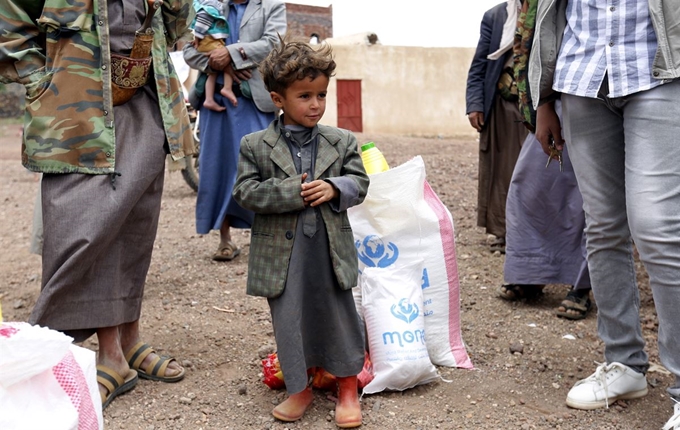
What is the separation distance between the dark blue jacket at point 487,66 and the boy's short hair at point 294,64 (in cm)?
281

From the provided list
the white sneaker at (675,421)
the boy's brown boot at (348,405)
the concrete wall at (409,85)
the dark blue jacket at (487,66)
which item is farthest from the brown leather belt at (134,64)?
the concrete wall at (409,85)

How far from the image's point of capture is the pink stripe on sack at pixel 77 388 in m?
2.18

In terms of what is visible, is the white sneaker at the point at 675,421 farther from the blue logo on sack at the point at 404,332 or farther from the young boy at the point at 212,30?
the young boy at the point at 212,30

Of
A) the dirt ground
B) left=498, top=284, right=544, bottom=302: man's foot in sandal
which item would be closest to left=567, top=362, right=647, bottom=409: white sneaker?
the dirt ground

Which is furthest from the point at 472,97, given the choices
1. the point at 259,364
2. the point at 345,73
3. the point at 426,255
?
the point at 345,73

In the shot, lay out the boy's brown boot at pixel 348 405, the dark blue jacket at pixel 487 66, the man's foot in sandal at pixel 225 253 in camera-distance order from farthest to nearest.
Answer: the man's foot in sandal at pixel 225 253 → the dark blue jacket at pixel 487 66 → the boy's brown boot at pixel 348 405

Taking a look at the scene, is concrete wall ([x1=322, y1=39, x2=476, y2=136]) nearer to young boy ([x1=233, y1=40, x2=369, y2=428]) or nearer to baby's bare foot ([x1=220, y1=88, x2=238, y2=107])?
baby's bare foot ([x1=220, y1=88, x2=238, y2=107])

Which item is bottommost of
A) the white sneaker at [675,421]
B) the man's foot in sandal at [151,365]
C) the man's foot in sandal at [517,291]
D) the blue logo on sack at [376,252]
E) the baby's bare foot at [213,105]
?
the man's foot in sandal at [517,291]

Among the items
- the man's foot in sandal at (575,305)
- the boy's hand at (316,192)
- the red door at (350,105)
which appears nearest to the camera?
the boy's hand at (316,192)

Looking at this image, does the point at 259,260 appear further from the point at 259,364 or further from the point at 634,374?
the point at 634,374

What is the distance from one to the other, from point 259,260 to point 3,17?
1286 millimetres

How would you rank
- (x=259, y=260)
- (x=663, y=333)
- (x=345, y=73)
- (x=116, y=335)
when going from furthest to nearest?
(x=345, y=73) < (x=116, y=335) < (x=259, y=260) < (x=663, y=333)

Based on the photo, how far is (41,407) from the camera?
2098 mm

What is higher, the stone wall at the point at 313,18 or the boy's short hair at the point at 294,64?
the stone wall at the point at 313,18
